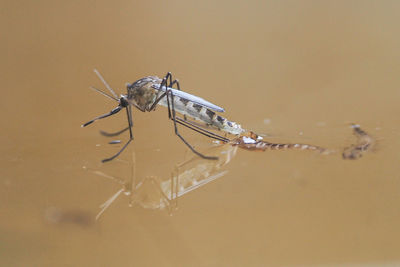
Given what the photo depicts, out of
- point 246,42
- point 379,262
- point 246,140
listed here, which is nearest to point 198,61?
point 246,42

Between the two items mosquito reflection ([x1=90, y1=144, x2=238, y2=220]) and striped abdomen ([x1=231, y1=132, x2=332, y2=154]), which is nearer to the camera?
mosquito reflection ([x1=90, y1=144, x2=238, y2=220])

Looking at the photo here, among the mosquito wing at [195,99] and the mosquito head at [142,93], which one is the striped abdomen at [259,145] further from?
the mosquito head at [142,93]

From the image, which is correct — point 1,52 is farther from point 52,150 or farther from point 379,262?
point 379,262

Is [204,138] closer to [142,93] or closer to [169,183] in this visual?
A: [142,93]

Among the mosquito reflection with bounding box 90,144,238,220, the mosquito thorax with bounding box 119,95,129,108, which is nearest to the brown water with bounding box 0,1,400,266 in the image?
the mosquito reflection with bounding box 90,144,238,220

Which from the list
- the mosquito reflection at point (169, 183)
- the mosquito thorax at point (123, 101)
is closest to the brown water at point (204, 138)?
the mosquito reflection at point (169, 183)

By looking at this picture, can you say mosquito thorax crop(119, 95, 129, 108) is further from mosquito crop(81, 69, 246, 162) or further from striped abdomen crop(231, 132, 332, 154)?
striped abdomen crop(231, 132, 332, 154)

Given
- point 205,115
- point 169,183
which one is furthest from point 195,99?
point 169,183
